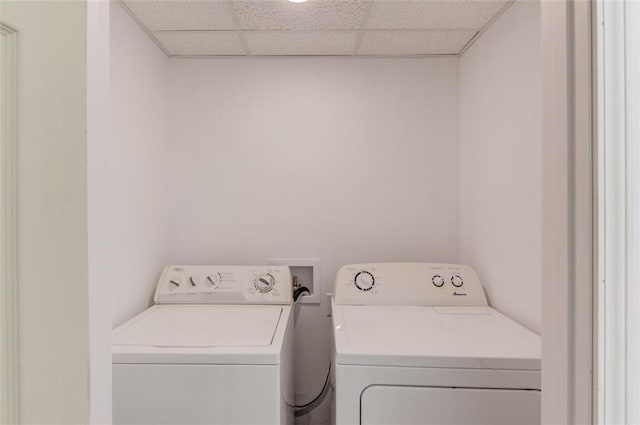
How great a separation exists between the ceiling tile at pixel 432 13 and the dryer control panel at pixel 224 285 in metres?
1.14

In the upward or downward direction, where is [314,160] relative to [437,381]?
upward

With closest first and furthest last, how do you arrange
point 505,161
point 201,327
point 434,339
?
point 434,339, point 201,327, point 505,161

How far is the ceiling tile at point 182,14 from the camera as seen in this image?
4.40 ft

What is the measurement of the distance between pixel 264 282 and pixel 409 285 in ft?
2.10

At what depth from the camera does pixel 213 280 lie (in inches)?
63.8

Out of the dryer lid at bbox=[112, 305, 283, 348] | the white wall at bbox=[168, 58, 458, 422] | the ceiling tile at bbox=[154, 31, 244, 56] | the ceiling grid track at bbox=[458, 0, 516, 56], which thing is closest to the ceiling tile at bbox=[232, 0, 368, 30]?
the ceiling tile at bbox=[154, 31, 244, 56]

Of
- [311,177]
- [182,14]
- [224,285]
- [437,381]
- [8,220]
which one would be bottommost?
[437,381]

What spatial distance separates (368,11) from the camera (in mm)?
1392

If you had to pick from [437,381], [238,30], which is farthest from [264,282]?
[238,30]

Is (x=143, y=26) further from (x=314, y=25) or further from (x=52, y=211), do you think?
(x=52, y=211)

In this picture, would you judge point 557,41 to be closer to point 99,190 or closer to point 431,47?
point 99,190

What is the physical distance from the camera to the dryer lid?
107cm

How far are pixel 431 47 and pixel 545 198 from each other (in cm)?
133

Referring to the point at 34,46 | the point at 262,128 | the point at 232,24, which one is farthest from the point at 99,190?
the point at 262,128
